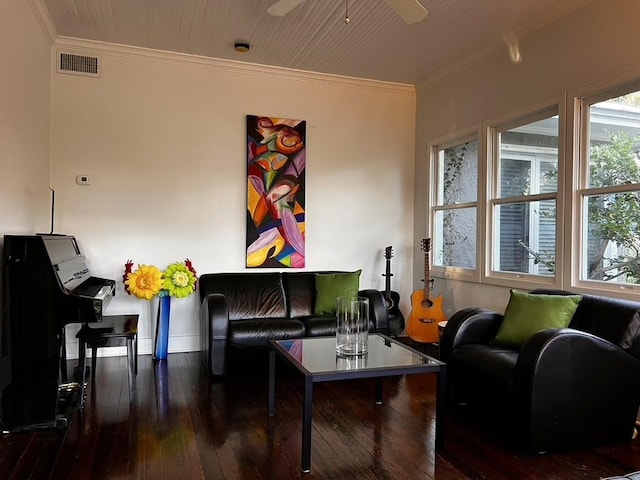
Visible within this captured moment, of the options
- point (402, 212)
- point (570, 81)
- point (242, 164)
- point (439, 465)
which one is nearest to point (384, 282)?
point (402, 212)

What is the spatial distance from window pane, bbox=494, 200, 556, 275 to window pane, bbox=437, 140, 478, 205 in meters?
0.49

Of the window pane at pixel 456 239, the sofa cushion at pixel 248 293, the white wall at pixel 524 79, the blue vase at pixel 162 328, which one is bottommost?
the blue vase at pixel 162 328

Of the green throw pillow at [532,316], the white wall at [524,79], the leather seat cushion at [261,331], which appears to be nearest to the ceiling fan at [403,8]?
the white wall at [524,79]

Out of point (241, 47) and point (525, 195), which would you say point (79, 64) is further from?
point (525, 195)

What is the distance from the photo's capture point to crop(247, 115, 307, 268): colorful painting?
4805 mm

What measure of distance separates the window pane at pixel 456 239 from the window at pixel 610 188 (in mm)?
1331

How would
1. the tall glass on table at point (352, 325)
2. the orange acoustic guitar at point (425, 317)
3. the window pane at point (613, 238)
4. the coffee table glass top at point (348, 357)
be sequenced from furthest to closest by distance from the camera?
1. the orange acoustic guitar at point (425, 317)
2. the window pane at point (613, 238)
3. the tall glass on table at point (352, 325)
4. the coffee table glass top at point (348, 357)

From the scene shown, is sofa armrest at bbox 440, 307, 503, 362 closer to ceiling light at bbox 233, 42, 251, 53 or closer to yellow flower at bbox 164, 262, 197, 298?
yellow flower at bbox 164, 262, 197, 298

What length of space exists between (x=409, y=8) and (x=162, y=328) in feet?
10.8

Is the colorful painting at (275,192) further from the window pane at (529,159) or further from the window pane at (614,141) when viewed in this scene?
the window pane at (614,141)

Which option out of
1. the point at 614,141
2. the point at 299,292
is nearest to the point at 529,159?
the point at 614,141

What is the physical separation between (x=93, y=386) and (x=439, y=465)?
2556mm

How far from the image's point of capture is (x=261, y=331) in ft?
12.5

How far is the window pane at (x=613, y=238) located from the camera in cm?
306
